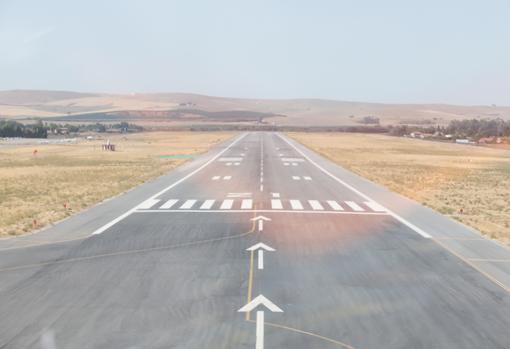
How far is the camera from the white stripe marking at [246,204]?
3041cm

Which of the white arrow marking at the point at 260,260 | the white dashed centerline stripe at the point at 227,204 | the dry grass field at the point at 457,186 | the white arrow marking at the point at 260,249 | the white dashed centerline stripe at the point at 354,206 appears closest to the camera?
the white arrow marking at the point at 260,260

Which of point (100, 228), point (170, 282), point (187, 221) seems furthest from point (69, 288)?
point (187, 221)

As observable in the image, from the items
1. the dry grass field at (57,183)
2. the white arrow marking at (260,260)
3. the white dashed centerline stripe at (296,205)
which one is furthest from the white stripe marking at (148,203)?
the white arrow marking at (260,260)

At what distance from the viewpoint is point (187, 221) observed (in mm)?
26328

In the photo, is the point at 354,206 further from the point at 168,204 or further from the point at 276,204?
the point at 168,204

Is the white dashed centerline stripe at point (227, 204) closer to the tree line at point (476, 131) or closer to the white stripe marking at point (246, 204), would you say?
the white stripe marking at point (246, 204)

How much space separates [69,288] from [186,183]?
1044 inches

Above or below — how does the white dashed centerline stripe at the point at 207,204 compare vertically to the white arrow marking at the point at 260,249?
below

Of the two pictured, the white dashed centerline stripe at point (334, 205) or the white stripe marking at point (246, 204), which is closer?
the white stripe marking at point (246, 204)

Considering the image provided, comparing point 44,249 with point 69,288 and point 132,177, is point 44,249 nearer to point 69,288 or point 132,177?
point 69,288

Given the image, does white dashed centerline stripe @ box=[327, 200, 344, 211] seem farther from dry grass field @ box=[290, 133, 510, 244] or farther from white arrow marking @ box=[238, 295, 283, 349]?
white arrow marking @ box=[238, 295, 283, 349]

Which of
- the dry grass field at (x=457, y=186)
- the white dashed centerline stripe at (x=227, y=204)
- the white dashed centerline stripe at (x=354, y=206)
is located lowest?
the dry grass field at (x=457, y=186)

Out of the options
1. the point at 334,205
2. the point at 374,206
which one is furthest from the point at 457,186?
the point at 334,205

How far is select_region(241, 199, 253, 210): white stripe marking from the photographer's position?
99.8 ft
